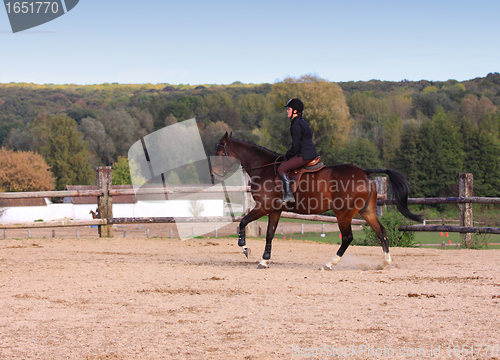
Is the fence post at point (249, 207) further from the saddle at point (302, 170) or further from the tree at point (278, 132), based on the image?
the tree at point (278, 132)

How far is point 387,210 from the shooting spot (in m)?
13.4

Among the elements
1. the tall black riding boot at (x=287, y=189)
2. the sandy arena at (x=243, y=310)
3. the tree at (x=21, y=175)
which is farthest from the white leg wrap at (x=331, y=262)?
the tree at (x=21, y=175)

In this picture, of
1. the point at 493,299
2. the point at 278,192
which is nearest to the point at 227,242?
the point at 278,192

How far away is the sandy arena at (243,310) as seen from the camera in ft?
12.1

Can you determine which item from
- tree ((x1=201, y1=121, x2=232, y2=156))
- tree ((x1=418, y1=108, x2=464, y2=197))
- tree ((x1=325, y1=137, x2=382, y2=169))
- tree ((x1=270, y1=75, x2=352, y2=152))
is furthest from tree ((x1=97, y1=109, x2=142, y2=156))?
tree ((x1=418, y1=108, x2=464, y2=197))

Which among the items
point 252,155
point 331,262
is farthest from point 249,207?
point 331,262

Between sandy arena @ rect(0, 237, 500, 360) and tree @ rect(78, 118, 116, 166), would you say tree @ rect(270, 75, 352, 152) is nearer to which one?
sandy arena @ rect(0, 237, 500, 360)

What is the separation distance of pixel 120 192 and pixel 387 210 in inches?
290

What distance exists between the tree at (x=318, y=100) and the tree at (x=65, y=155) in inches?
1325

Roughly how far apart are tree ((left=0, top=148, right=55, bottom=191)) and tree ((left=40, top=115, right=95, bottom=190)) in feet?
29.0

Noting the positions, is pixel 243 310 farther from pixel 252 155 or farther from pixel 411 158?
pixel 411 158

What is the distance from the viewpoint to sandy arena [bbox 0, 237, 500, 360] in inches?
145

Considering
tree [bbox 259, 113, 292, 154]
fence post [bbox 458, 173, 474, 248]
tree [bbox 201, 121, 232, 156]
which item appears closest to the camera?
fence post [bbox 458, 173, 474, 248]

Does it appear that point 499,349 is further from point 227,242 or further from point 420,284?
point 227,242
